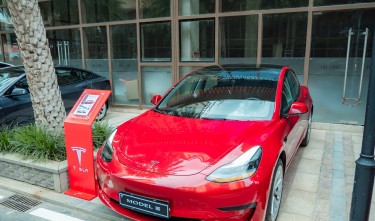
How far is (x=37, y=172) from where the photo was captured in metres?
3.51

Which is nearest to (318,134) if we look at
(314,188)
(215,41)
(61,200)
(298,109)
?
(314,188)

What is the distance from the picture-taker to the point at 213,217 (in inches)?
84.8

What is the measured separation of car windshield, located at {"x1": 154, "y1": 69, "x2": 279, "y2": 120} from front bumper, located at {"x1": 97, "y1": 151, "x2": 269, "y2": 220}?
0.97 metres

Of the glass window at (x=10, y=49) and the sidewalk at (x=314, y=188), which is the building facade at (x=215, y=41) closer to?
the sidewalk at (x=314, y=188)

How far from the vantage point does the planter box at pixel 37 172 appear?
3.38 meters

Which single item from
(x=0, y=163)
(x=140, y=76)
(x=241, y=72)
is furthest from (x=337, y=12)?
(x=0, y=163)

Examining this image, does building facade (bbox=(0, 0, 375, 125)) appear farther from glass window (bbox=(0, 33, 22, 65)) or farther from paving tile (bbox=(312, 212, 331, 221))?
paving tile (bbox=(312, 212, 331, 221))

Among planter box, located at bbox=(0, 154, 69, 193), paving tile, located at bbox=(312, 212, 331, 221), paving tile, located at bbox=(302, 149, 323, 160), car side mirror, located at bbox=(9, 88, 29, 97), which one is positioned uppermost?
car side mirror, located at bbox=(9, 88, 29, 97)

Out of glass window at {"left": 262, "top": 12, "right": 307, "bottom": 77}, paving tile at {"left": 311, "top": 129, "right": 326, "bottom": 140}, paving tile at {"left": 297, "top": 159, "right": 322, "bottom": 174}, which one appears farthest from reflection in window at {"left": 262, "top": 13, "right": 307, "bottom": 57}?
paving tile at {"left": 297, "top": 159, "right": 322, "bottom": 174}

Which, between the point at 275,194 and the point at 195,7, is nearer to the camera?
the point at 275,194

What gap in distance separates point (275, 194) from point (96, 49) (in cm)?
720

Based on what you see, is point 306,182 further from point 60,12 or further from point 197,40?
point 60,12

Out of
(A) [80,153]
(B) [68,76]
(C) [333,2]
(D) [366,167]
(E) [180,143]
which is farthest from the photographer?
(B) [68,76]

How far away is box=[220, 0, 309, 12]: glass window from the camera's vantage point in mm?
6008
